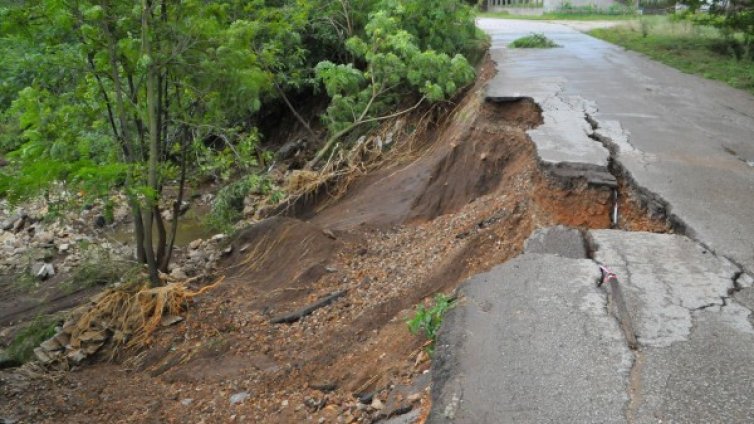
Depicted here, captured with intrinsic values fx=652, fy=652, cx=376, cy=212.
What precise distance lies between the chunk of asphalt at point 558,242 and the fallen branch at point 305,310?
2.70 meters

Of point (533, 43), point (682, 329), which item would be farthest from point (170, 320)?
point (533, 43)

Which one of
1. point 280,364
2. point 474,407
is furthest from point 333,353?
point 474,407

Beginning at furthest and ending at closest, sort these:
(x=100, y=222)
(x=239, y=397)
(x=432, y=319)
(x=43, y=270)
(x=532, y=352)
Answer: (x=100, y=222) → (x=43, y=270) → (x=239, y=397) → (x=432, y=319) → (x=532, y=352)

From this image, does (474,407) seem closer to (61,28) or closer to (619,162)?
(619,162)

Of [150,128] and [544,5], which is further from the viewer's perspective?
[544,5]

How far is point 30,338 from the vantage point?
7656 mm

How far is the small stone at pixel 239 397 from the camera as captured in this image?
5637 millimetres

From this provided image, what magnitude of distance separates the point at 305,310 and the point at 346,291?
0.51 m

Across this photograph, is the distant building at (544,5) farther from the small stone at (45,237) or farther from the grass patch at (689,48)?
the small stone at (45,237)

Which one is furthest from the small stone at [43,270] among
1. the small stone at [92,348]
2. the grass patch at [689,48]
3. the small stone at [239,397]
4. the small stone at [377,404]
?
the grass patch at [689,48]

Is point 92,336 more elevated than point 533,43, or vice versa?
point 533,43

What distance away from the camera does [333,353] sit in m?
5.85

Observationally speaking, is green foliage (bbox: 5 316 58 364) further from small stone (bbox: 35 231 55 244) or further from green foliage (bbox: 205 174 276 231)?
small stone (bbox: 35 231 55 244)

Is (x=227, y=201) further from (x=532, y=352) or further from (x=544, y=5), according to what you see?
(x=544, y=5)
